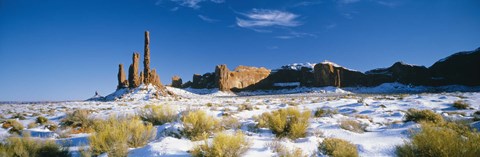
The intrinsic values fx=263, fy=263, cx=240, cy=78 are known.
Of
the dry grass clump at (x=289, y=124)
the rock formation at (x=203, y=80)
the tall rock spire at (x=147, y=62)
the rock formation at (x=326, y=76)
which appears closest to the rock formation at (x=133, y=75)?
the tall rock spire at (x=147, y=62)

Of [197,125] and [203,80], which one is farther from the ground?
[203,80]

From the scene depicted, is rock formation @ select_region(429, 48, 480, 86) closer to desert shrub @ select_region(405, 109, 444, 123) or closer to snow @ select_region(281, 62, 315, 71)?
snow @ select_region(281, 62, 315, 71)

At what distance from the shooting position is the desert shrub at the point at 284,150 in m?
4.03

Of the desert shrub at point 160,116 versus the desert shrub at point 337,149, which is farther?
the desert shrub at point 160,116

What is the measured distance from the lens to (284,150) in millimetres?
4473

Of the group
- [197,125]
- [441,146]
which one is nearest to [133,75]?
[197,125]

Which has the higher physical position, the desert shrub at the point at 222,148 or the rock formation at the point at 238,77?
the rock formation at the point at 238,77

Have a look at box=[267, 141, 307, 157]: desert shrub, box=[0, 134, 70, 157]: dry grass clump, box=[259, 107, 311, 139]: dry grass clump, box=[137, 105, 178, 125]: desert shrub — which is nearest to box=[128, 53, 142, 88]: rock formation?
box=[137, 105, 178, 125]: desert shrub

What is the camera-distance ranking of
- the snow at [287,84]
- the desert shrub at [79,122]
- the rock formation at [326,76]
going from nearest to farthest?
the desert shrub at [79,122] < the rock formation at [326,76] < the snow at [287,84]

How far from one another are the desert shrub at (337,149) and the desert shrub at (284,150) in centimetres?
46

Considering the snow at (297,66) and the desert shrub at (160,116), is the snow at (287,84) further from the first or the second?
the desert shrub at (160,116)

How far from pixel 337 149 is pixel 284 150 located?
0.85m

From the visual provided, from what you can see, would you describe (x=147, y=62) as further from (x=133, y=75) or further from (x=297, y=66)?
(x=297, y=66)

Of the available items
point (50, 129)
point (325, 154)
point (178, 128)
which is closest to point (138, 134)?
point (178, 128)
